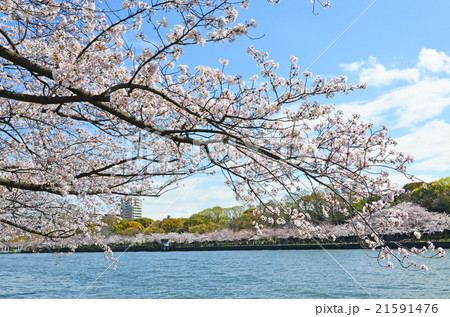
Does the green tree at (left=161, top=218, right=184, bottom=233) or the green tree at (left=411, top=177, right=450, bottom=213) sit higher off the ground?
the green tree at (left=411, top=177, right=450, bottom=213)

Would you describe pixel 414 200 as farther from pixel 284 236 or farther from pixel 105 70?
pixel 105 70

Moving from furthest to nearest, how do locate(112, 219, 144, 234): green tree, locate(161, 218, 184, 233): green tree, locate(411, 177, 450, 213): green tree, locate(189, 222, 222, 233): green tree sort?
locate(112, 219, 144, 234): green tree
locate(161, 218, 184, 233): green tree
locate(189, 222, 222, 233): green tree
locate(411, 177, 450, 213): green tree

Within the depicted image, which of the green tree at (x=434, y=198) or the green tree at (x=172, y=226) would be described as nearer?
the green tree at (x=434, y=198)

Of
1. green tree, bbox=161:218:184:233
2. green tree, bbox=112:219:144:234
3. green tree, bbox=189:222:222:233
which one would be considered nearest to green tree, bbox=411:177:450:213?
green tree, bbox=189:222:222:233

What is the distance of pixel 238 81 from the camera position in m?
4.93

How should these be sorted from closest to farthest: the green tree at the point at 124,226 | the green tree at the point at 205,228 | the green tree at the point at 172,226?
the green tree at the point at 205,228 → the green tree at the point at 172,226 → the green tree at the point at 124,226

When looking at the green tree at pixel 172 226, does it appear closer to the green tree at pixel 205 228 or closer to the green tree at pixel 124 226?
the green tree at pixel 205 228

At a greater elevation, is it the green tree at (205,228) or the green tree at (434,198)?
the green tree at (434,198)

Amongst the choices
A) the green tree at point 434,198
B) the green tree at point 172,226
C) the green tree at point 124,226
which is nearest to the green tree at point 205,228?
the green tree at point 172,226

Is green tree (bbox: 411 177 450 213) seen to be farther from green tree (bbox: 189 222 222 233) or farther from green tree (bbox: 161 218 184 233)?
green tree (bbox: 161 218 184 233)

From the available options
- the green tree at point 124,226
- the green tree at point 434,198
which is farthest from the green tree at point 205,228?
the green tree at point 434,198

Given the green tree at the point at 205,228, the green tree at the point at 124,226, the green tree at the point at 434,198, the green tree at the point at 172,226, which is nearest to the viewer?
the green tree at the point at 434,198
